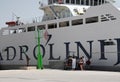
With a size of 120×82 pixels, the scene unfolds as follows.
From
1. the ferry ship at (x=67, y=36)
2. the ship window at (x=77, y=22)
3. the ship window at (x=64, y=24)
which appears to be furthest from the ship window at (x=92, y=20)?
the ship window at (x=64, y=24)

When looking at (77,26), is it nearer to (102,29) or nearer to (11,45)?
(102,29)

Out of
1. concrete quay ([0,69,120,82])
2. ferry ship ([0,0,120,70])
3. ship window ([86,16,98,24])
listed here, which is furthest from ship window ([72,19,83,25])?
concrete quay ([0,69,120,82])

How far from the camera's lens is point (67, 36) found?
2783 cm

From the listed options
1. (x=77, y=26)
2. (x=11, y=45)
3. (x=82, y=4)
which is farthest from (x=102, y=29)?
(x=11, y=45)

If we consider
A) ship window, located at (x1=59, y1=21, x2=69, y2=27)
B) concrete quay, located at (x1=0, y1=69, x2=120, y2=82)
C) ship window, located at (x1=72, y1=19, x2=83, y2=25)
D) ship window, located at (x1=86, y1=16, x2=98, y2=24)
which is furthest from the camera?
ship window, located at (x1=59, y1=21, x2=69, y2=27)

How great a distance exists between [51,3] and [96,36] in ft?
27.8

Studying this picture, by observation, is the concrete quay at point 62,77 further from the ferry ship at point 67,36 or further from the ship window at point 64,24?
the ship window at point 64,24

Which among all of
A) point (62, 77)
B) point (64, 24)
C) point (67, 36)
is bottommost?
point (62, 77)

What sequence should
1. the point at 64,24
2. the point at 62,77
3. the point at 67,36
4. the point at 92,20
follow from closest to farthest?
the point at 62,77 → the point at 92,20 → the point at 67,36 → the point at 64,24

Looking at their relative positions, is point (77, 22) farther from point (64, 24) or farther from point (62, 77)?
point (62, 77)

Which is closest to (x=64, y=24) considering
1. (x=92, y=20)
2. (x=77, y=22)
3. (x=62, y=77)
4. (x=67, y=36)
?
(x=67, y=36)

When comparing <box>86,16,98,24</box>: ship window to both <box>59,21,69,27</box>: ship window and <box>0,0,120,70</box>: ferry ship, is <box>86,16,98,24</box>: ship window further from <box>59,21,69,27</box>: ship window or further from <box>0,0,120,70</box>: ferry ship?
<box>59,21,69,27</box>: ship window

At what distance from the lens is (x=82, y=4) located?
32031 mm

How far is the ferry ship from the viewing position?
2434 centimetres
